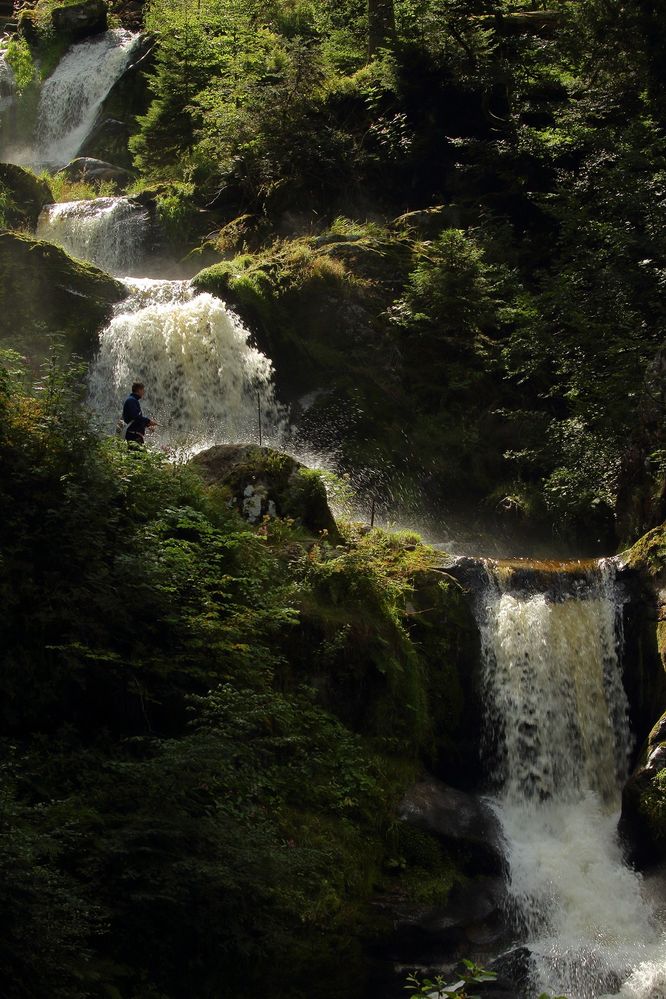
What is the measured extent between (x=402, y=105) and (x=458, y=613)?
14.4 metres

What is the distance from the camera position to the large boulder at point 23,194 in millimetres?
20562

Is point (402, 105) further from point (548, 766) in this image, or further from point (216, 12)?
point (548, 766)

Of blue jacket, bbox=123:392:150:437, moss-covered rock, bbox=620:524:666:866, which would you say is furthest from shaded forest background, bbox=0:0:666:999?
moss-covered rock, bbox=620:524:666:866

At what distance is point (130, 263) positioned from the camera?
2044 cm

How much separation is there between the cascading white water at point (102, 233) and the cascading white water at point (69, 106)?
25.3 ft

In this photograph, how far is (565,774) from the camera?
10.8 meters

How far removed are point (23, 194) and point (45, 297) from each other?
573 cm

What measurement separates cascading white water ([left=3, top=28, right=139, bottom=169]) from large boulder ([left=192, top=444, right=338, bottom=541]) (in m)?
20.0

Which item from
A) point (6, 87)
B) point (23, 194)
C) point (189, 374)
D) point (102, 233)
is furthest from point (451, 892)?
point (6, 87)

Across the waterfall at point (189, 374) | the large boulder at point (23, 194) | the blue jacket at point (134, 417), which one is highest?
the large boulder at point (23, 194)

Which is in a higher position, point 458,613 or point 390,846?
point 458,613

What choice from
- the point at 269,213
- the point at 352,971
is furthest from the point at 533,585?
the point at 269,213

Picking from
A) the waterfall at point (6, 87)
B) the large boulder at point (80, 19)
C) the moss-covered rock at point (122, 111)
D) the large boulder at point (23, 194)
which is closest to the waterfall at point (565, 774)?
the large boulder at point (23, 194)

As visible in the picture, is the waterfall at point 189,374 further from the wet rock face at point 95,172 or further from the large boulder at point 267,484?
the wet rock face at point 95,172
